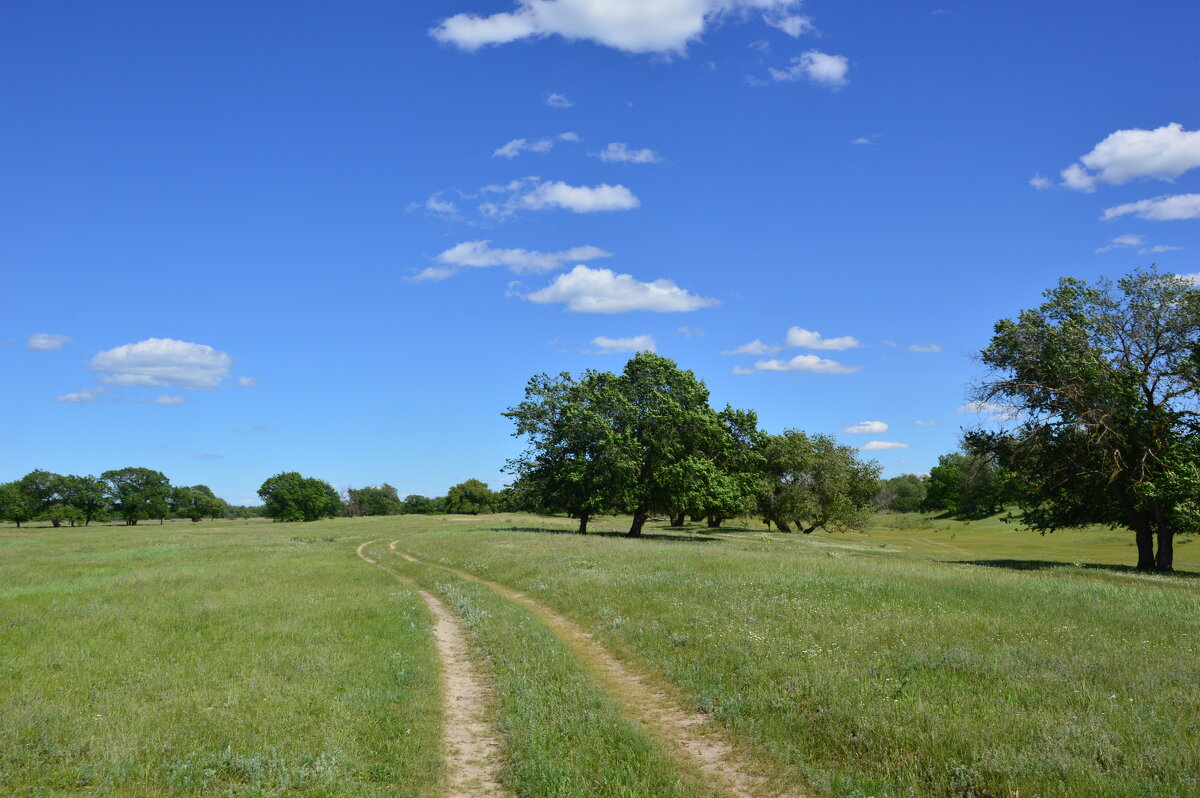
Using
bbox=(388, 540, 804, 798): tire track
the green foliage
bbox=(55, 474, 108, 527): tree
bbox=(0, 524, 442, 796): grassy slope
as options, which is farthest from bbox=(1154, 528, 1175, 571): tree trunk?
bbox=(55, 474, 108, 527): tree

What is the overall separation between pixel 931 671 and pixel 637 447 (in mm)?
42020

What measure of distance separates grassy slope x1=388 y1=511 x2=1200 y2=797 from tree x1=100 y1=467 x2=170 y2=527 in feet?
475

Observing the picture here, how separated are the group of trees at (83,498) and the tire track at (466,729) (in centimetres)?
15025

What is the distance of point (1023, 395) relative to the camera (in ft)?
114

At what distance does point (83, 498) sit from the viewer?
136750 mm

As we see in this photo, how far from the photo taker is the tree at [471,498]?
623ft

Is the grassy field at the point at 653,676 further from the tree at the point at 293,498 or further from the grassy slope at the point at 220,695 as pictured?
the tree at the point at 293,498

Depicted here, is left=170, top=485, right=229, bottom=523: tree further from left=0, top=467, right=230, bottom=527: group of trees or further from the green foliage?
the green foliage

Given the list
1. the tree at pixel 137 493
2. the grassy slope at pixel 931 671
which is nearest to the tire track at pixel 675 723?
the grassy slope at pixel 931 671

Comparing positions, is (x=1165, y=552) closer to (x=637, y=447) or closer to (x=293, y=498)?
(x=637, y=447)

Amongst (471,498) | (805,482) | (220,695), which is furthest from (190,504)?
(220,695)

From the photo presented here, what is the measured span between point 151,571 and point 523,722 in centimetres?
3402

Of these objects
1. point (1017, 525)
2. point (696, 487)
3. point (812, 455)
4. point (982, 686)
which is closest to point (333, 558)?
point (696, 487)

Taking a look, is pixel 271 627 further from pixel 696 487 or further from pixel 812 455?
pixel 812 455
